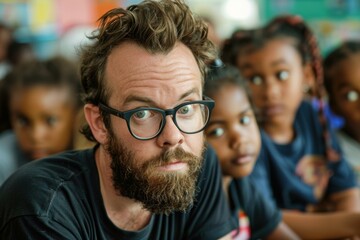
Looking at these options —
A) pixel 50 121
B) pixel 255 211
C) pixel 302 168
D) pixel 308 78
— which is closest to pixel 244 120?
pixel 255 211

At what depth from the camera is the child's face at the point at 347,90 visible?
2068 mm

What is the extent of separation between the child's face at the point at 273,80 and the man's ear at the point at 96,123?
84 cm

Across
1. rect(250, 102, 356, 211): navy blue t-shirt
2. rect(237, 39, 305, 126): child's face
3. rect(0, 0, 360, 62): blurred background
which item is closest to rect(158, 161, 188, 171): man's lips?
rect(250, 102, 356, 211): navy blue t-shirt

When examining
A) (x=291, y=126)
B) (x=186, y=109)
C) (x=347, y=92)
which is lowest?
(x=291, y=126)

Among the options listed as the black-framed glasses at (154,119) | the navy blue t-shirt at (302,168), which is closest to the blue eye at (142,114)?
the black-framed glasses at (154,119)

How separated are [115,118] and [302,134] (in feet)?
3.54

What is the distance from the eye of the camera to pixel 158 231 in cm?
119

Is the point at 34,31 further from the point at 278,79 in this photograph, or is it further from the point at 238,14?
the point at 278,79

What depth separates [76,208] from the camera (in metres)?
1.08

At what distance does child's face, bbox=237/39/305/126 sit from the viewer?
6.22ft

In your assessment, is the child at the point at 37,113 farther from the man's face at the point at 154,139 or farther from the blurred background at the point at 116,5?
the blurred background at the point at 116,5

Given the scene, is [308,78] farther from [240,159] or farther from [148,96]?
[148,96]

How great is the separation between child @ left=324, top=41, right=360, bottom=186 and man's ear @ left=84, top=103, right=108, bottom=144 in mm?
1236

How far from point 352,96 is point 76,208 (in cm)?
136
